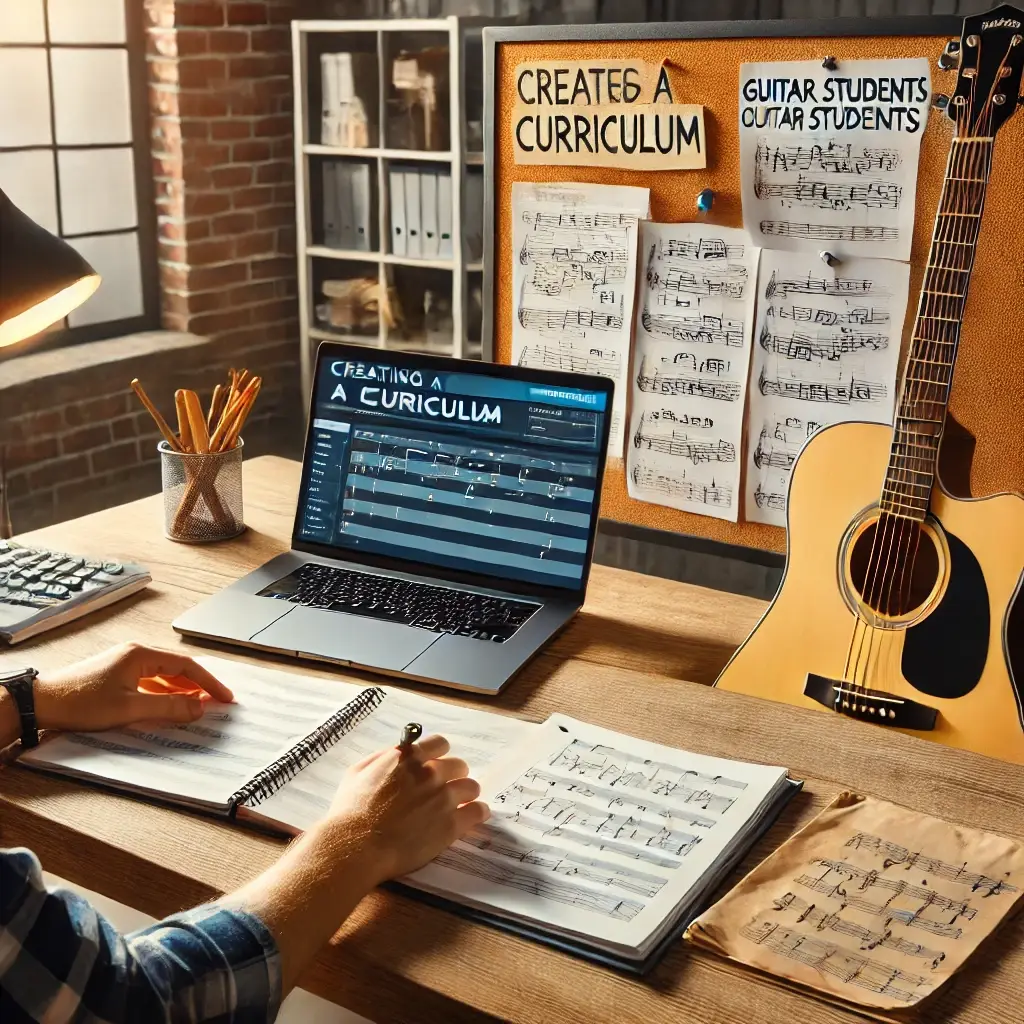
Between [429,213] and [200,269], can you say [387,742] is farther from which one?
[200,269]

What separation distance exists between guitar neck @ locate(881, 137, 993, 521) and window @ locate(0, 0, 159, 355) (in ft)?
8.72

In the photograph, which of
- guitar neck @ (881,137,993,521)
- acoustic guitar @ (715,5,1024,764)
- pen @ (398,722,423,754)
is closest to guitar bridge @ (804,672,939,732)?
acoustic guitar @ (715,5,1024,764)

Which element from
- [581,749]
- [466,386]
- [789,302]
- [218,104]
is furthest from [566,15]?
[581,749]

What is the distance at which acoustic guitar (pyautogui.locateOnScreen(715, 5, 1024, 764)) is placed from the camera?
1.32 meters

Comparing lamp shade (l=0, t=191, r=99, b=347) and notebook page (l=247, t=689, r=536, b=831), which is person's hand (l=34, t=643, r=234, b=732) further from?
lamp shade (l=0, t=191, r=99, b=347)

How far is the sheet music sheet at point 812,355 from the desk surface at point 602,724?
533 mm

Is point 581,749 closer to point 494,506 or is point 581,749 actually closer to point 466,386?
point 494,506

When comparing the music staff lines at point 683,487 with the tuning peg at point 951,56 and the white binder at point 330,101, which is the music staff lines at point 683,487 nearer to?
the tuning peg at point 951,56

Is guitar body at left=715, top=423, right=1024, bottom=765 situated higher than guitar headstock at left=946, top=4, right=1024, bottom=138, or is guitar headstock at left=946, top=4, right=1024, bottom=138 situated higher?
guitar headstock at left=946, top=4, right=1024, bottom=138

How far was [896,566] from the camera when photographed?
4.64 ft

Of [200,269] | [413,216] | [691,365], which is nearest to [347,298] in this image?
[413,216]

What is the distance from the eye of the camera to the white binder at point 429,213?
3.56 metres

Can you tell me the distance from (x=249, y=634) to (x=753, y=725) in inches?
22.5

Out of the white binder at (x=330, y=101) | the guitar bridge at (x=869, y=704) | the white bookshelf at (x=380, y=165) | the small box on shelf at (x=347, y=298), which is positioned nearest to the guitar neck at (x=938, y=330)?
the guitar bridge at (x=869, y=704)
